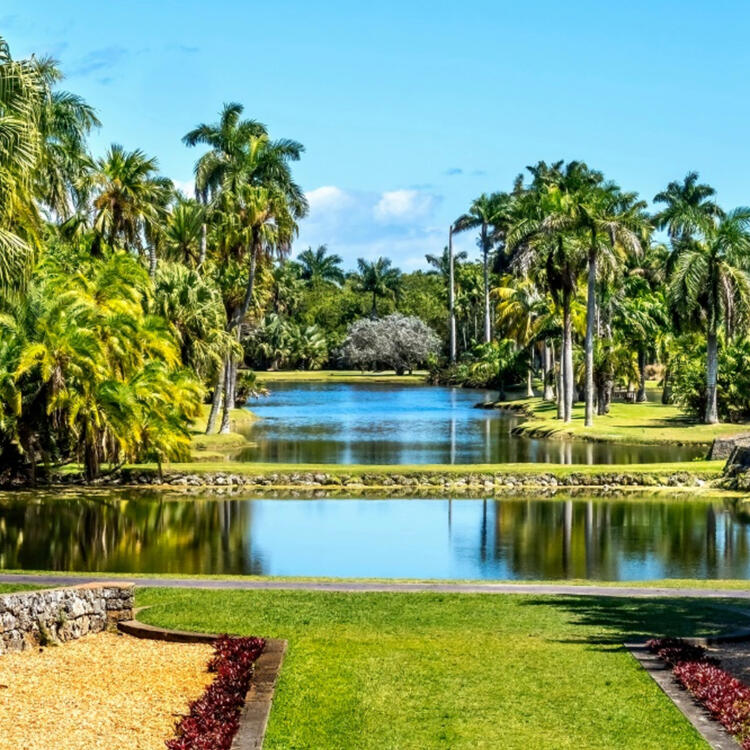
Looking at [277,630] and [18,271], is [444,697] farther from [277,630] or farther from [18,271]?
[18,271]

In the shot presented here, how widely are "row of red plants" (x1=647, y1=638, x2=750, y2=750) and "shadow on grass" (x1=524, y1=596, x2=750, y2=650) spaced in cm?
102

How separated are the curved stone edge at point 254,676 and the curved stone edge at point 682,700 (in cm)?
458

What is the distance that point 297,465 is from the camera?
45688 millimetres

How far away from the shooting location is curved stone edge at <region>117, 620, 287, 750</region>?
13.1 metres

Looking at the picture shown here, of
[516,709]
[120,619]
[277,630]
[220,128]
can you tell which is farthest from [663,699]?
[220,128]

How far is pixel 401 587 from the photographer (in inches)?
906

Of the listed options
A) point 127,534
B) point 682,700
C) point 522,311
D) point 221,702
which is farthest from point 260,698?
point 522,311

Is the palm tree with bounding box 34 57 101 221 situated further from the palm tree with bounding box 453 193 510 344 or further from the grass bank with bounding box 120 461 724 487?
the palm tree with bounding box 453 193 510 344

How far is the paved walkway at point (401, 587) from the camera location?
22.5 metres

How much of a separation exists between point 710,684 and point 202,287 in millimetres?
44706

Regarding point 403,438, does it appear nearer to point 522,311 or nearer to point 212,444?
point 212,444

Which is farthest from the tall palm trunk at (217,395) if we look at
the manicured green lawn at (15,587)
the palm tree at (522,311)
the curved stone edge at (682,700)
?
the curved stone edge at (682,700)

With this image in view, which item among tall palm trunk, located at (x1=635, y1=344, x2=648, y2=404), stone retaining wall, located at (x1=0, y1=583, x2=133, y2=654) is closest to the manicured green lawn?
stone retaining wall, located at (x1=0, y1=583, x2=133, y2=654)

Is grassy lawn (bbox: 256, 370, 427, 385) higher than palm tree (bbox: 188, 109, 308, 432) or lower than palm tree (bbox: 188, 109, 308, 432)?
lower
